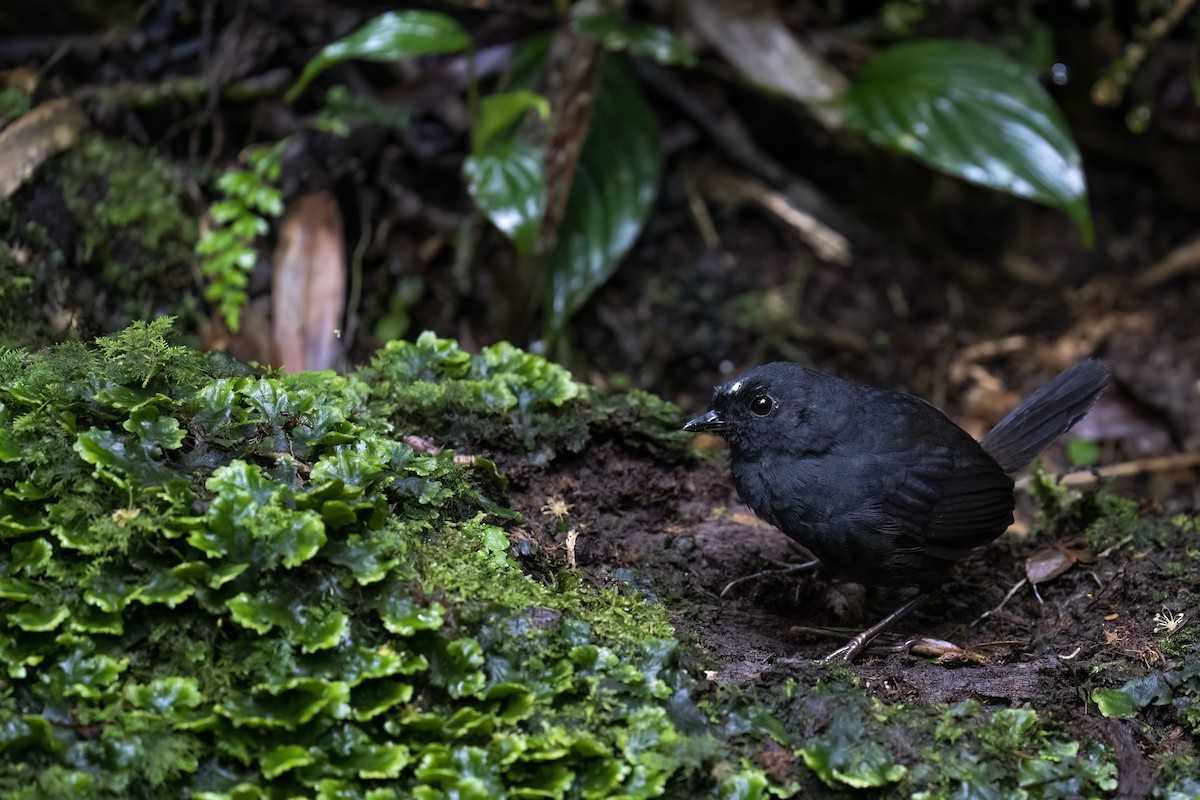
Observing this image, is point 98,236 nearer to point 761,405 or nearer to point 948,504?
point 761,405

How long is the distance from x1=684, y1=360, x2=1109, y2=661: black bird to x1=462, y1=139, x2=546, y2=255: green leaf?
164 cm

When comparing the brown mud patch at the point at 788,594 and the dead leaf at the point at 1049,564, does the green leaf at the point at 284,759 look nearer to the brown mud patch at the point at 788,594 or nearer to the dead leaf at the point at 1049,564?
the brown mud patch at the point at 788,594

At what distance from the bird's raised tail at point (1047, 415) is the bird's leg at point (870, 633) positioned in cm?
73

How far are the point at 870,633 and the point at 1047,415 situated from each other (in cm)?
127

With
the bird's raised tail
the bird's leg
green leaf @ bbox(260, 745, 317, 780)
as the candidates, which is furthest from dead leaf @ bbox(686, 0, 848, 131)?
green leaf @ bbox(260, 745, 317, 780)

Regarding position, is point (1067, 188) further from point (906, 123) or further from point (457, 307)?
point (457, 307)

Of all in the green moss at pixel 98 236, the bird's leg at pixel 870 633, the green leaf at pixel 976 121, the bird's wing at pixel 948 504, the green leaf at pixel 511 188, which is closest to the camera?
the bird's leg at pixel 870 633

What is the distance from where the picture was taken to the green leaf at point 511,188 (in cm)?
489

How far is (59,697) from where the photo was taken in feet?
7.76

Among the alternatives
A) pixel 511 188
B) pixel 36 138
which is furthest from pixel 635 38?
pixel 36 138

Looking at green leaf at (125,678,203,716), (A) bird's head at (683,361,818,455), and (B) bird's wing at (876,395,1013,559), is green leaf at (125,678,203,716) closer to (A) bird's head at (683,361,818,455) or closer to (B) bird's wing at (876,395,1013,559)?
(A) bird's head at (683,361,818,455)

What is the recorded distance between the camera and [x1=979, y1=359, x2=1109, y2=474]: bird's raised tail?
13.3ft

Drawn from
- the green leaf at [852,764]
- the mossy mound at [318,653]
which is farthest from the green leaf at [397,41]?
the green leaf at [852,764]

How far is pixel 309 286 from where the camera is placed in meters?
5.30
